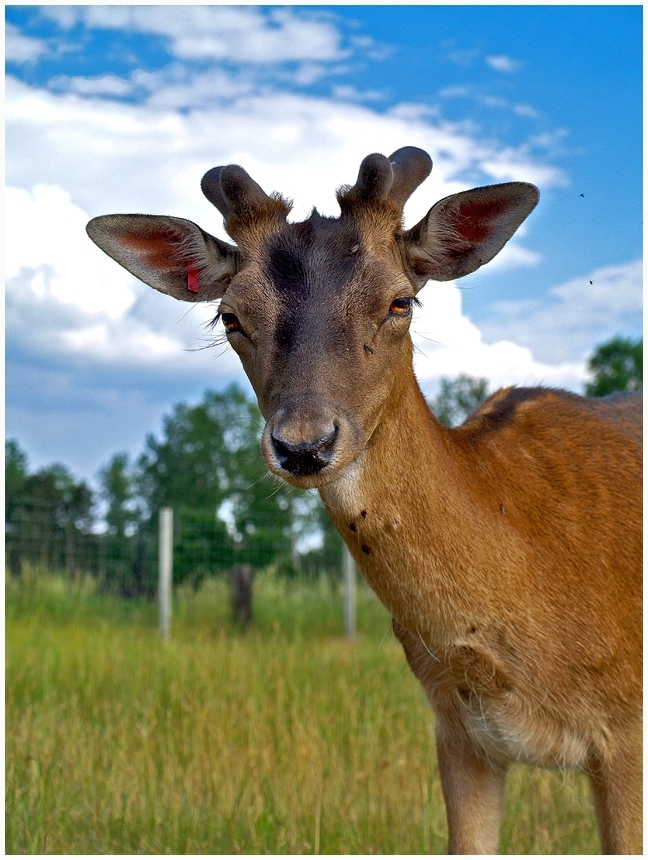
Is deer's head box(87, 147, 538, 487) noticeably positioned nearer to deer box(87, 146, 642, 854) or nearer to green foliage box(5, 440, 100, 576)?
deer box(87, 146, 642, 854)

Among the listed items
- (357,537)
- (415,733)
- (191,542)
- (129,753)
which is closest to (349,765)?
(415,733)

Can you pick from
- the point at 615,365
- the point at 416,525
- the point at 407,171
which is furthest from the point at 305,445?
the point at 615,365

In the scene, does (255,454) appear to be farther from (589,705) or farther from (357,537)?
(589,705)

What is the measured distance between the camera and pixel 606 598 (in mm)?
3512

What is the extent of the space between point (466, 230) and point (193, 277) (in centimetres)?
116

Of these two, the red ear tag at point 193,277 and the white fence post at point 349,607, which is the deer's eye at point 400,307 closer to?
the red ear tag at point 193,277

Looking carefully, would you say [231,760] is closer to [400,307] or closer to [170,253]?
[170,253]

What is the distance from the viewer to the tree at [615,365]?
86.1 feet

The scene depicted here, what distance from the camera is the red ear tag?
358 centimetres

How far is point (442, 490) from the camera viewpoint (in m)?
3.22

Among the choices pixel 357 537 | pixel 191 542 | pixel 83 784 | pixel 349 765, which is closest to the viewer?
pixel 357 537

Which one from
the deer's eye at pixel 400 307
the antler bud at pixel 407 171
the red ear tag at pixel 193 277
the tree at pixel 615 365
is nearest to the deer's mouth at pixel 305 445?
the deer's eye at pixel 400 307

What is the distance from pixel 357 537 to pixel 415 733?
4.43 metres

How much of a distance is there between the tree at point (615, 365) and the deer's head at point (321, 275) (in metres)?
23.4
